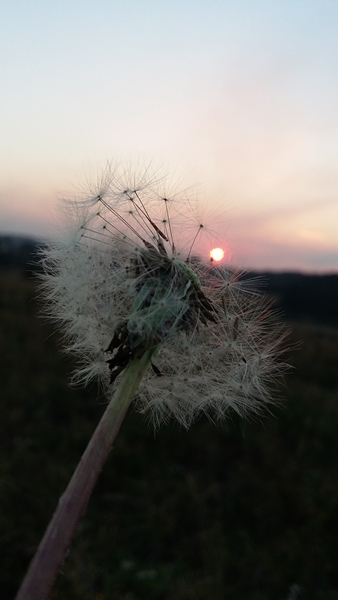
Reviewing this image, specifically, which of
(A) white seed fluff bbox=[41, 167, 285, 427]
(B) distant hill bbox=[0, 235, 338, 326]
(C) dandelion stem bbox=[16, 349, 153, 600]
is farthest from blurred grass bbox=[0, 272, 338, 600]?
(B) distant hill bbox=[0, 235, 338, 326]

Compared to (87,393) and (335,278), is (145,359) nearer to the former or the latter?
(87,393)

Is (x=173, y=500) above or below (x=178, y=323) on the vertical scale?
below

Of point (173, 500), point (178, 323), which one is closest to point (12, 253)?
point (173, 500)

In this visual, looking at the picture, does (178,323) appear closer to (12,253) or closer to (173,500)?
(173,500)

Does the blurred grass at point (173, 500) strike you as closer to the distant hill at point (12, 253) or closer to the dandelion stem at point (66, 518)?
the dandelion stem at point (66, 518)

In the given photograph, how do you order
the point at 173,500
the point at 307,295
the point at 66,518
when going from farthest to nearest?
the point at 307,295 < the point at 173,500 < the point at 66,518

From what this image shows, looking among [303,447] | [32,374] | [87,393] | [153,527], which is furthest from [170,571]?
[32,374]

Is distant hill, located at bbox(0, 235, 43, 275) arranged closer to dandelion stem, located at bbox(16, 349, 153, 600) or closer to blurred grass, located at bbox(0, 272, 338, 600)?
blurred grass, located at bbox(0, 272, 338, 600)

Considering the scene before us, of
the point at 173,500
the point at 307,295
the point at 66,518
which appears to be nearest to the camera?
the point at 66,518

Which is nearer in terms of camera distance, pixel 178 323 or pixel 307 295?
pixel 178 323

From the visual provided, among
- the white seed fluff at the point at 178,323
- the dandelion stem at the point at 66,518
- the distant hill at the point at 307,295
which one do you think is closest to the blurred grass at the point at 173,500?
the white seed fluff at the point at 178,323
